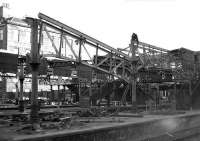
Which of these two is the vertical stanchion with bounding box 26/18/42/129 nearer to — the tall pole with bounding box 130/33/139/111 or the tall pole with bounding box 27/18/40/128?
the tall pole with bounding box 27/18/40/128

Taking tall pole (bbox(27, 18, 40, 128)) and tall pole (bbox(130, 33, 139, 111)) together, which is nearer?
tall pole (bbox(27, 18, 40, 128))

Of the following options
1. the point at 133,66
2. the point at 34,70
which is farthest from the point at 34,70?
the point at 133,66

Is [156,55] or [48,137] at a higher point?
[156,55]

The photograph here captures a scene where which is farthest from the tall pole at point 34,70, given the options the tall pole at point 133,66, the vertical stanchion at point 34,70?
the tall pole at point 133,66

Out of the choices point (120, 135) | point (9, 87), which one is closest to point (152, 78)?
point (120, 135)

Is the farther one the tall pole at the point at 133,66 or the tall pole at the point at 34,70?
the tall pole at the point at 133,66

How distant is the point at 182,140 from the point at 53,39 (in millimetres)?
9596

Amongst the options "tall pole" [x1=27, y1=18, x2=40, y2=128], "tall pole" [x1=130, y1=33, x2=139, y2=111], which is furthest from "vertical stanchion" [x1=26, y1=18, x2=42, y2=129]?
"tall pole" [x1=130, y1=33, x2=139, y2=111]

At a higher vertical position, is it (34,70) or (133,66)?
(133,66)

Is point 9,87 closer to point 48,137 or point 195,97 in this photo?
point 195,97

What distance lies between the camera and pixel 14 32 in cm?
6856

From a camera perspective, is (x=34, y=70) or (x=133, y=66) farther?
(x=133, y=66)

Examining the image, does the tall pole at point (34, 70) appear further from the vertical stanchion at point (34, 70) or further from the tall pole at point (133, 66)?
the tall pole at point (133, 66)

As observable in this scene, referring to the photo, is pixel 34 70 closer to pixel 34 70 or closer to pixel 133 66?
pixel 34 70
